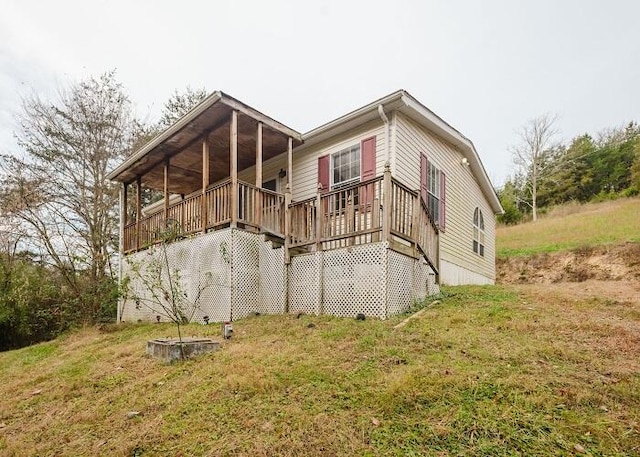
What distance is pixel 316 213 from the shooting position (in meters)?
6.85

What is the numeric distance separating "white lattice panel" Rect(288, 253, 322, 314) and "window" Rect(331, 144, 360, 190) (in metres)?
2.59

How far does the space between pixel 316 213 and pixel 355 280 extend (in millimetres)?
1452

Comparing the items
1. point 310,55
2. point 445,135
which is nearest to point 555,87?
point 310,55

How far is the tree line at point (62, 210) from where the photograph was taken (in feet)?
39.5

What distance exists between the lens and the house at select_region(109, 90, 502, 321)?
6332 mm

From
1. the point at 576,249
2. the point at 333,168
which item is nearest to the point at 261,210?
the point at 333,168

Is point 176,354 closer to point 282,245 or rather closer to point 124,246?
point 282,245

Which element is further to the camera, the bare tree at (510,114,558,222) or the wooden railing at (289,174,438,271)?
the bare tree at (510,114,558,222)

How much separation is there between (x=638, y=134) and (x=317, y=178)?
106 ft

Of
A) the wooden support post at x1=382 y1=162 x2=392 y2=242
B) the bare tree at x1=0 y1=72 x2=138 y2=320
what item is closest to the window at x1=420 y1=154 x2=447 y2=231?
the wooden support post at x1=382 y1=162 x2=392 y2=242

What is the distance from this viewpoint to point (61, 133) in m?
13.9

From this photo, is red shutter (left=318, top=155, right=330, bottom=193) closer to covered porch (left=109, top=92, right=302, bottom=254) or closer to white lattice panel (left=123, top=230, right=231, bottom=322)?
covered porch (left=109, top=92, right=302, bottom=254)

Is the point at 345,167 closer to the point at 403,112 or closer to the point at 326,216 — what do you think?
the point at 403,112

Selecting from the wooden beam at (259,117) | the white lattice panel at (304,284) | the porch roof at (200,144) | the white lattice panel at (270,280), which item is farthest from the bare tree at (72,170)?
the white lattice panel at (304,284)
